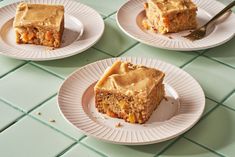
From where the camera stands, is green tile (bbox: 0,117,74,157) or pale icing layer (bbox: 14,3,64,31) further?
pale icing layer (bbox: 14,3,64,31)

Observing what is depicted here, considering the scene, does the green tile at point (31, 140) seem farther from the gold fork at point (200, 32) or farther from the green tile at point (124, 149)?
the gold fork at point (200, 32)

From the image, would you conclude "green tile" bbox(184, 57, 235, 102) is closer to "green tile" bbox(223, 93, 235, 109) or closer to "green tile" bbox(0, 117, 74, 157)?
"green tile" bbox(223, 93, 235, 109)

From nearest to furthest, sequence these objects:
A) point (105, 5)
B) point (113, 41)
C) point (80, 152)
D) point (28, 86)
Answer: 1. point (80, 152)
2. point (28, 86)
3. point (113, 41)
4. point (105, 5)

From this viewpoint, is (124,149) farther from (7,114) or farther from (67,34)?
(67,34)

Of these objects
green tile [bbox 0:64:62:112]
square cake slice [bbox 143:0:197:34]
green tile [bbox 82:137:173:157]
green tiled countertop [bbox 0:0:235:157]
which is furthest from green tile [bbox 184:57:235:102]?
green tile [bbox 0:64:62:112]

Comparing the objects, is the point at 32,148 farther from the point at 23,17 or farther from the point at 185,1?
the point at 185,1

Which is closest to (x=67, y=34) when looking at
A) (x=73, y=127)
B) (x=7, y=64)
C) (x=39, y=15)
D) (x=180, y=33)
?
(x=39, y=15)
